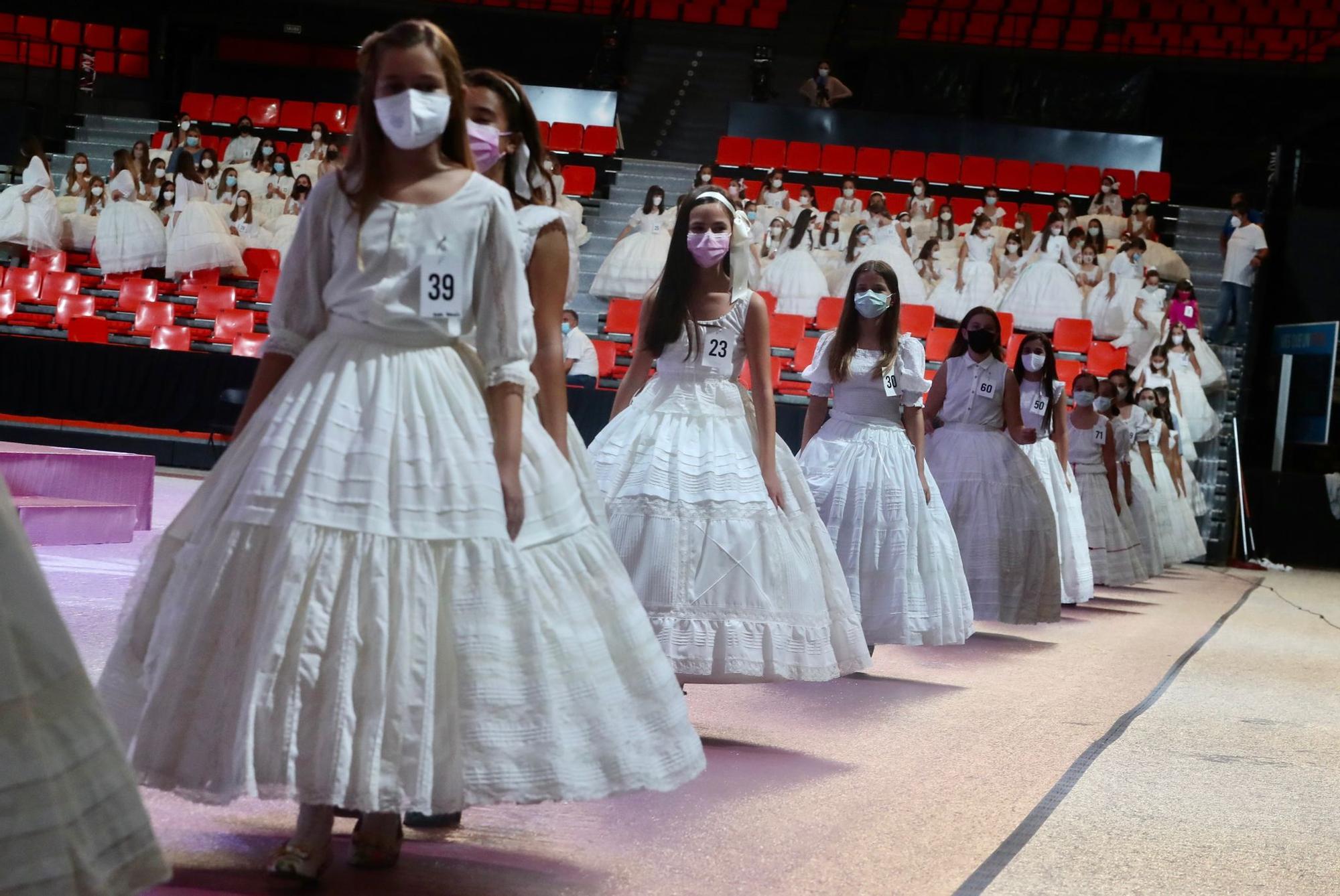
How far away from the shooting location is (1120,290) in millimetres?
16328

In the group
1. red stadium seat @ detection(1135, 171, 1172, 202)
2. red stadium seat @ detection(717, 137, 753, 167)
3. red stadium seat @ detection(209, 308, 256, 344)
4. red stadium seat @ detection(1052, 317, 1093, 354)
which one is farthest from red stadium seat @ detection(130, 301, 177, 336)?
→ red stadium seat @ detection(1135, 171, 1172, 202)

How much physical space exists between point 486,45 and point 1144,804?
63.9 feet

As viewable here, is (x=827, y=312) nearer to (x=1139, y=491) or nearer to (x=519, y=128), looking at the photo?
(x=1139, y=491)

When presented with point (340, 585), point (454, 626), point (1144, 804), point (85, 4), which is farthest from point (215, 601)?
point (85, 4)

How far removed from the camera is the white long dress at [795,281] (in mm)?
16047

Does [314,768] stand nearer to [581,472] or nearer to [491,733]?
[491,733]

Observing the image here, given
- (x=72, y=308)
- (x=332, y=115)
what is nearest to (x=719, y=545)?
(x=72, y=308)

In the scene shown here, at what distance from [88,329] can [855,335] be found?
34.4ft

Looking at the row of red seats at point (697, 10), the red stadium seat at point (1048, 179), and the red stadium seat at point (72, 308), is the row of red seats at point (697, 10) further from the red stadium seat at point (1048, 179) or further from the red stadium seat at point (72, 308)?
the red stadium seat at point (72, 308)

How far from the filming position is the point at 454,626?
7.70 feet

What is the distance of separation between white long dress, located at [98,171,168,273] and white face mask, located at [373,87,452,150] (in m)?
14.4

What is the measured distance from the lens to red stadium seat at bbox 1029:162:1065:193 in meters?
18.4

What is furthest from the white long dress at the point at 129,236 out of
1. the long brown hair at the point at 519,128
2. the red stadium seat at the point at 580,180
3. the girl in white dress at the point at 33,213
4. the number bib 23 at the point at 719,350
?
the long brown hair at the point at 519,128

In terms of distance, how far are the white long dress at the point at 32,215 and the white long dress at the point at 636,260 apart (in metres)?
5.77
